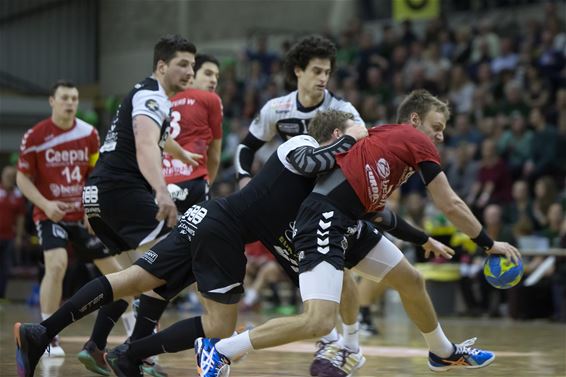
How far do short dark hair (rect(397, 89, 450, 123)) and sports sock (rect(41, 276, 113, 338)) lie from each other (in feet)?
6.87

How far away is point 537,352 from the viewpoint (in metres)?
9.38

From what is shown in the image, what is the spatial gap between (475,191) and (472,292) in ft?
5.08

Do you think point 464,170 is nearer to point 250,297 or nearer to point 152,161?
point 250,297

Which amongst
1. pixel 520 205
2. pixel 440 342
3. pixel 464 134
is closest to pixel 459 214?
pixel 440 342

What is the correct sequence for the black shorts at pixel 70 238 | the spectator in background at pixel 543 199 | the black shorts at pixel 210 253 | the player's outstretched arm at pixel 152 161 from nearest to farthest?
the black shorts at pixel 210 253 → the player's outstretched arm at pixel 152 161 → the black shorts at pixel 70 238 → the spectator in background at pixel 543 199

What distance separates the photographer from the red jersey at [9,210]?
736 inches

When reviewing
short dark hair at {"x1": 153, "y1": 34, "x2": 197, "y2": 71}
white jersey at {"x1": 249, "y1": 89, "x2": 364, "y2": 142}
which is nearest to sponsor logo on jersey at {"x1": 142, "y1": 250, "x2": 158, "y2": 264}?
short dark hair at {"x1": 153, "y1": 34, "x2": 197, "y2": 71}

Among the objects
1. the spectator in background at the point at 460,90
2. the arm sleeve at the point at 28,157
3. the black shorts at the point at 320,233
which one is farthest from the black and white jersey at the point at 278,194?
the spectator in background at the point at 460,90

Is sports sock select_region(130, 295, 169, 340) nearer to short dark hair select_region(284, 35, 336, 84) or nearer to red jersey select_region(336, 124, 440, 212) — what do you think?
red jersey select_region(336, 124, 440, 212)

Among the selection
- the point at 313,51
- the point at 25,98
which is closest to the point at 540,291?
the point at 313,51

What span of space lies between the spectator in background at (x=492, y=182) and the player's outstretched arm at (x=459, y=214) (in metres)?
9.51

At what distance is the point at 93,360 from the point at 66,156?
2573mm

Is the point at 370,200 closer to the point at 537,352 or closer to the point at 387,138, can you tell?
the point at 387,138

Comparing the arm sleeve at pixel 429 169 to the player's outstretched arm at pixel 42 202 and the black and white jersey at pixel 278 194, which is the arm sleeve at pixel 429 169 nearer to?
the black and white jersey at pixel 278 194
